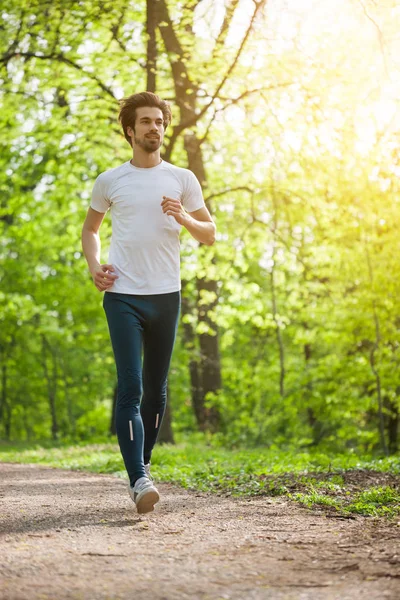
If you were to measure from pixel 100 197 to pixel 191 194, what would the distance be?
0.63 metres

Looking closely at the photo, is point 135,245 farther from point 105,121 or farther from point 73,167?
point 73,167

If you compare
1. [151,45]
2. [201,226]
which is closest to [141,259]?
[201,226]

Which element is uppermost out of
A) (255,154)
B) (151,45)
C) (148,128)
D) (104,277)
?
(151,45)

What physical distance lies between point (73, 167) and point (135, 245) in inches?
474

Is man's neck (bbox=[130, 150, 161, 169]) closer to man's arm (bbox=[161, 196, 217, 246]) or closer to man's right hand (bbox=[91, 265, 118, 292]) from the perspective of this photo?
man's arm (bbox=[161, 196, 217, 246])

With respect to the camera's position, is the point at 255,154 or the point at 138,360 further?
the point at 255,154

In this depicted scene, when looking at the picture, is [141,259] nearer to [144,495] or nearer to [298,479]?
[144,495]

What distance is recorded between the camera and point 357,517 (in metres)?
5.02

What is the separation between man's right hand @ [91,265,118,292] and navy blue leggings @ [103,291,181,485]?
0.25 ft

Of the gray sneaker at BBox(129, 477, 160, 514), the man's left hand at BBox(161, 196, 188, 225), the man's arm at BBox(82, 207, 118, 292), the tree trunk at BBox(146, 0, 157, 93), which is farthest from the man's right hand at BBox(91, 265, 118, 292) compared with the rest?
the tree trunk at BBox(146, 0, 157, 93)

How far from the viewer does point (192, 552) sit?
12.8ft

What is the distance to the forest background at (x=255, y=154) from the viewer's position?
1273cm

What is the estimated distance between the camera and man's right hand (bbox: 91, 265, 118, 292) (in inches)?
206

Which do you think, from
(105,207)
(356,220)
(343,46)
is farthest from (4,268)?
(105,207)
